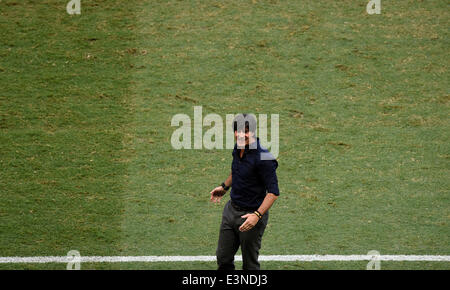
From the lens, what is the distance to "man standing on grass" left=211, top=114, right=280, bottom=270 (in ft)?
17.6

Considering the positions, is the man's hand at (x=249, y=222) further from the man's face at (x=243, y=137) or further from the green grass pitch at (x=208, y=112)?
the green grass pitch at (x=208, y=112)

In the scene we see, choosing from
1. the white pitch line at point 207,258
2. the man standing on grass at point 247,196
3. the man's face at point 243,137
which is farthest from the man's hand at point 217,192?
the white pitch line at point 207,258

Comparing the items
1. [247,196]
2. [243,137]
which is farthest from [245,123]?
[247,196]

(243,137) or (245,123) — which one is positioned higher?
(245,123)

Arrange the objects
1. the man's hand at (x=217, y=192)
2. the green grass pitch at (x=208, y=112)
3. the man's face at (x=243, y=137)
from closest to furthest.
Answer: the man's face at (x=243, y=137) → the man's hand at (x=217, y=192) → the green grass pitch at (x=208, y=112)

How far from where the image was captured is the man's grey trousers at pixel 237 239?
18.1 feet

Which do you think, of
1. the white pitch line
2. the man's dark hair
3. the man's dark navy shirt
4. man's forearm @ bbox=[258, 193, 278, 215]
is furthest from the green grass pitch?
the man's dark hair

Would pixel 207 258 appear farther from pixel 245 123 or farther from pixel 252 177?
pixel 245 123

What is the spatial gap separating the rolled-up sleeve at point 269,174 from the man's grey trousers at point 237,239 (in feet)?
1.06

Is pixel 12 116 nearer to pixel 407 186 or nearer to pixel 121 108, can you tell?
pixel 121 108

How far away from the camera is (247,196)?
18.2 feet

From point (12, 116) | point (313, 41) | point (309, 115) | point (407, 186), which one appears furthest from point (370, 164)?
point (12, 116)

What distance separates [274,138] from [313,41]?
2765 millimetres

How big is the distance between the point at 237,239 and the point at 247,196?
429mm
